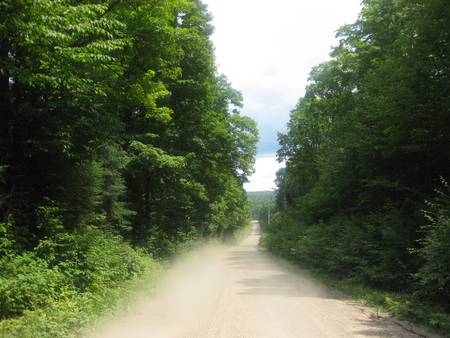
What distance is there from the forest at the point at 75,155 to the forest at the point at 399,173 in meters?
7.20

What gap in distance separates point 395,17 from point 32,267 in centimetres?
2026

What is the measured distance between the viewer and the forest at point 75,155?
5336mm

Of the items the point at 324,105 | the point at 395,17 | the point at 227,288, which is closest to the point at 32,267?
the point at 227,288

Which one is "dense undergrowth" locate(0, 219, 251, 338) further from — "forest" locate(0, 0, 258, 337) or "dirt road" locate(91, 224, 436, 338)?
"dirt road" locate(91, 224, 436, 338)

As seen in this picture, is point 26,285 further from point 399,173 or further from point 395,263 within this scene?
point 399,173

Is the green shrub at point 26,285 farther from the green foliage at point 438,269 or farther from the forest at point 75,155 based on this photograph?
the green foliage at point 438,269

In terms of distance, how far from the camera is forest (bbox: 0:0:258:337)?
Answer: 210 inches

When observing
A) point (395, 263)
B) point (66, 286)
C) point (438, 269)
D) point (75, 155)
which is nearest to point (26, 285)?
point (66, 286)

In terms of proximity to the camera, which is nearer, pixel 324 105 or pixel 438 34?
pixel 438 34

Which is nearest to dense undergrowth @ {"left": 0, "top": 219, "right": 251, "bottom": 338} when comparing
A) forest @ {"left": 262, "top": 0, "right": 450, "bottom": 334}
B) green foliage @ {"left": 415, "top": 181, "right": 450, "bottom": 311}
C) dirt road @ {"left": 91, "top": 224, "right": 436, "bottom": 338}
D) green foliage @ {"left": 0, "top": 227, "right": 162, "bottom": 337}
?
green foliage @ {"left": 0, "top": 227, "right": 162, "bottom": 337}

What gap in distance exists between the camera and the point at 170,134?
16141 mm

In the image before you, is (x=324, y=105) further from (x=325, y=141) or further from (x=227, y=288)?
(x=227, y=288)

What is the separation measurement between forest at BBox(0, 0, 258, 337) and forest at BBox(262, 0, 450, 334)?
720cm

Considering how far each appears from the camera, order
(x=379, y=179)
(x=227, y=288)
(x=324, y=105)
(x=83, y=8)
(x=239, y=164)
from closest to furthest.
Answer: (x=83, y=8)
(x=227, y=288)
(x=379, y=179)
(x=239, y=164)
(x=324, y=105)
